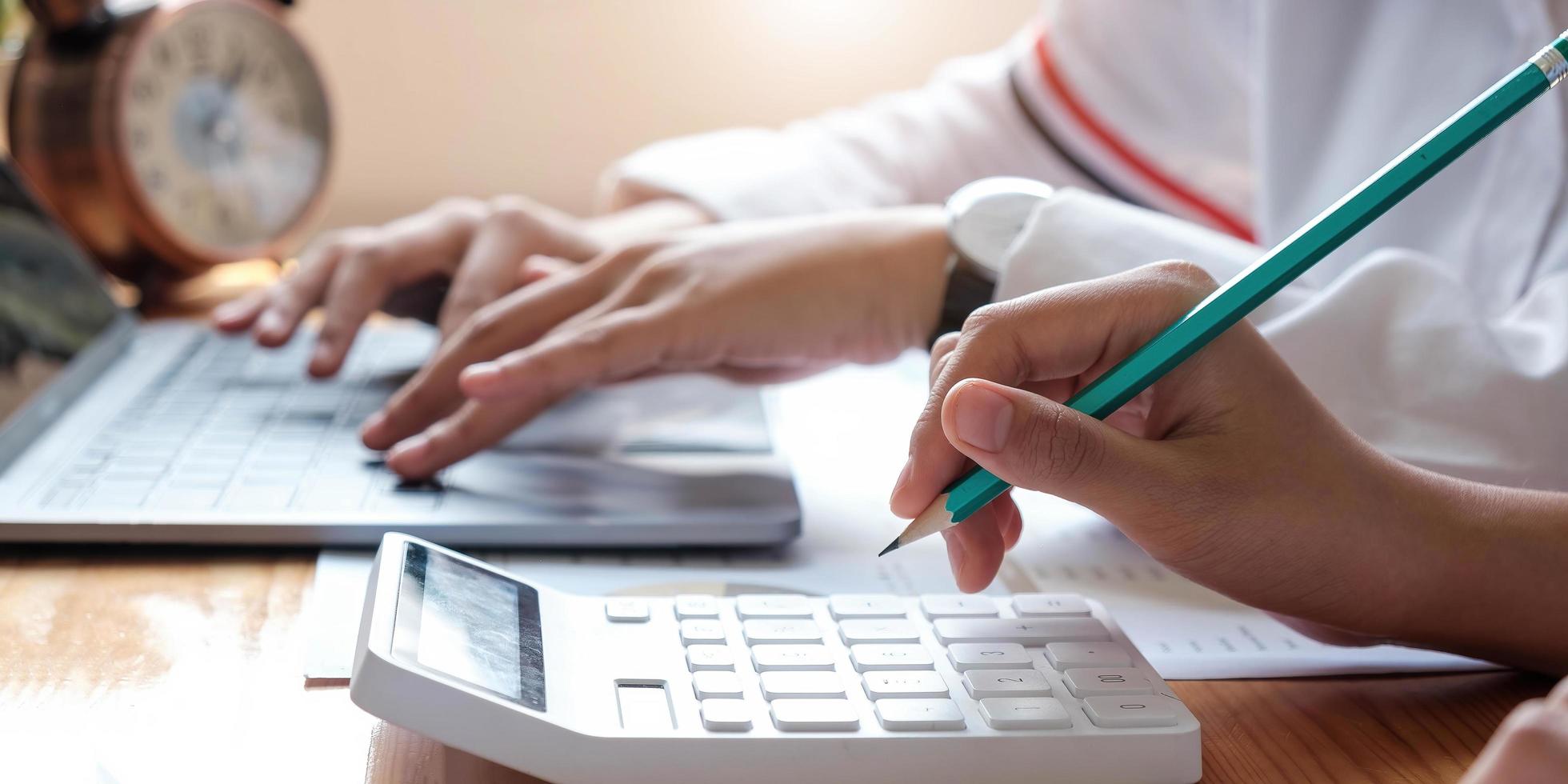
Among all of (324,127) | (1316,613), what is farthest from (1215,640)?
(324,127)

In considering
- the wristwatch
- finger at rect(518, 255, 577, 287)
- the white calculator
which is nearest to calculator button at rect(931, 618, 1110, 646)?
the white calculator

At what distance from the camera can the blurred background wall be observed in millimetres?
1323

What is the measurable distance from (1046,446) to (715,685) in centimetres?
10

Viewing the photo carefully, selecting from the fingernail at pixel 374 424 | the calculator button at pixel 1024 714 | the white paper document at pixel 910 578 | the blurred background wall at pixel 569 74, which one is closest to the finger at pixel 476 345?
the fingernail at pixel 374 424

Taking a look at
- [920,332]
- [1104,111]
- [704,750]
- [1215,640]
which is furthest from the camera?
[1104,111]

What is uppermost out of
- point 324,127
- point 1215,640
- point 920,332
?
point 324,127

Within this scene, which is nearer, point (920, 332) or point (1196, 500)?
point (1196, 500)

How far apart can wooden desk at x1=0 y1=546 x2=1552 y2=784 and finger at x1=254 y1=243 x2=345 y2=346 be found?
0.28m

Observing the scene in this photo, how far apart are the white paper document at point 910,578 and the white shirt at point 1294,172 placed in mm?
95

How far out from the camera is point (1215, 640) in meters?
0.42

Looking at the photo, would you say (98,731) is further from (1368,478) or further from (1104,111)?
(1104,111)

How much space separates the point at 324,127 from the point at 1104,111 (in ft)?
1.96

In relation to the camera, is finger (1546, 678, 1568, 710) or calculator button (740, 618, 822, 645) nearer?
finger (1546, 678, 1568, 710)

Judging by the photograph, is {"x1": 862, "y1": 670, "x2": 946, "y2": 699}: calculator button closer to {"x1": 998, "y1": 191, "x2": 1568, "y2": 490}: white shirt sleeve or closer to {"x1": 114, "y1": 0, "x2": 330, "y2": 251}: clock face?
{"x1": 998, "y1": 191, "x2": 1568, "y2": 490}: white shirt sleeve
